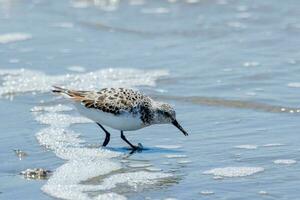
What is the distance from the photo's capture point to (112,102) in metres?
7.87

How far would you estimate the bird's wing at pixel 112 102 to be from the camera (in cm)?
786

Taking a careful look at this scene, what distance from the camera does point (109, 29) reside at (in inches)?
535

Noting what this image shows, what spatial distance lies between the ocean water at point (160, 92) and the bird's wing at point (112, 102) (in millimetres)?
361

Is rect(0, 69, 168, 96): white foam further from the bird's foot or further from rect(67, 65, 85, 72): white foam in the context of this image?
the bird's foot

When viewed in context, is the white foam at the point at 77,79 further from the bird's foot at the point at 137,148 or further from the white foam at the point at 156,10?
the white foam at the point at 156,10

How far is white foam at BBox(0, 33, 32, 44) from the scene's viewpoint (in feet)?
41.6

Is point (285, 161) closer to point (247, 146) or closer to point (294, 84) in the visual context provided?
point (247, 146)

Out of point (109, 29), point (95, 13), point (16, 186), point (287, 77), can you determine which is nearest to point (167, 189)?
point (16, 186)

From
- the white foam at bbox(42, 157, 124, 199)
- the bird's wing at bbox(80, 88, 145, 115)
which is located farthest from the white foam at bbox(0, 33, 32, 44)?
the white foam at bbox(42, 157, 124, 199)

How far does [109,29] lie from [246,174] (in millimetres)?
6964

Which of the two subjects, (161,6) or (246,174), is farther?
(161,6)

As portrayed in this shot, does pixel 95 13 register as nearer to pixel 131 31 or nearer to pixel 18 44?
pixel 131 31

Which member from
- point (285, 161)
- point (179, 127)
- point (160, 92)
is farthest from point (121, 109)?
point (160, 92)

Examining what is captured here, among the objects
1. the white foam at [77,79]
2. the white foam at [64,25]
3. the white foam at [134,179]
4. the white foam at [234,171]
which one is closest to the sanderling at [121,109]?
the white foam at [134,179]
